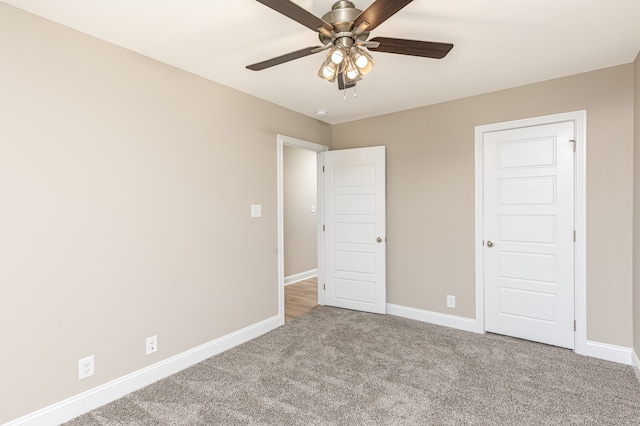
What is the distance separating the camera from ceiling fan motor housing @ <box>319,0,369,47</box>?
174 cm

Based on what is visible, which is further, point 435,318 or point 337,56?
point 435,318

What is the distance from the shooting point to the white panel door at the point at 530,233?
2.95m

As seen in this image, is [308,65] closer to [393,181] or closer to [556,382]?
[393,181]

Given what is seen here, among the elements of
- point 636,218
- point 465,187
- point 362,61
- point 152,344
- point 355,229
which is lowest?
point 152,344

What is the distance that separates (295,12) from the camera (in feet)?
4.86

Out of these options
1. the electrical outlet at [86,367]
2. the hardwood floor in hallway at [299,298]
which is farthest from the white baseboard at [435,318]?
the electrical outlet at [86,367]

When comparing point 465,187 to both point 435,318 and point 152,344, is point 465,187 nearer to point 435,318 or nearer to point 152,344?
point 435,318

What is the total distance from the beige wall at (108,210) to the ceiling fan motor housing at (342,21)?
1.51 m

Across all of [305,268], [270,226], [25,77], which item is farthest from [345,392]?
[305,268]

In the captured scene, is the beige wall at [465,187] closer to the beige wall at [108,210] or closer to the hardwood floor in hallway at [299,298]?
the hardwood floor in hallway at [299,298]

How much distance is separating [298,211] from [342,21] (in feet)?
14.0

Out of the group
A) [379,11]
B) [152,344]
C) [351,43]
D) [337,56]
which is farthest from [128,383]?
[379,11]

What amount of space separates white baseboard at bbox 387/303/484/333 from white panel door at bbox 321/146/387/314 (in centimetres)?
16

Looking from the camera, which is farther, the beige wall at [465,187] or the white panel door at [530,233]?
the white panel door at [530,233]
